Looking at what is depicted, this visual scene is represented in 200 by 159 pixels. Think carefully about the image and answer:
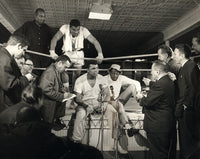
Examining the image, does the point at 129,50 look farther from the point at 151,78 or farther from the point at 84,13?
the point at 84,13

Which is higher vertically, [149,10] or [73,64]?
[149,10]

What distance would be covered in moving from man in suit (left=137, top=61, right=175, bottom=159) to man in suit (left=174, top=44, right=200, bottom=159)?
9 centimetres

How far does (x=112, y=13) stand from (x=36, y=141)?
147 cm

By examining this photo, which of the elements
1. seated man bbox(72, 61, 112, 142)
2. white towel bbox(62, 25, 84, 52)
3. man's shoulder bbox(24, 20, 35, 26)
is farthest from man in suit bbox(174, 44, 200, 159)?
man's shoulder bbox(24, 20, 35, 26)

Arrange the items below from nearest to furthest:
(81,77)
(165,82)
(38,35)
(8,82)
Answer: (8,82) → (165,82) → (38,35) → (81,77)

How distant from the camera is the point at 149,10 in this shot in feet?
6.63

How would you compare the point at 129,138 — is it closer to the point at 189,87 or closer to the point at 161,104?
the point at 161,104

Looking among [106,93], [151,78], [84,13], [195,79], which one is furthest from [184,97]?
[84,13]

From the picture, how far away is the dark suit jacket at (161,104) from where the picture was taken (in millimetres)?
1812

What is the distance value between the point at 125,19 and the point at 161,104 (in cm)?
100

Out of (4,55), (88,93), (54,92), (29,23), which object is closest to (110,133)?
(88,93)

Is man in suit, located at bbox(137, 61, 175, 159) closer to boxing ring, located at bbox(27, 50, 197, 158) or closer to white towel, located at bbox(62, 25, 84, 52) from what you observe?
boxing ring, located at bbox(27, 50, 197, 158)

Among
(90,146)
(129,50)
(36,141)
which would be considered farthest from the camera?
(129,50)

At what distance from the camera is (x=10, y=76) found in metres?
1.44
